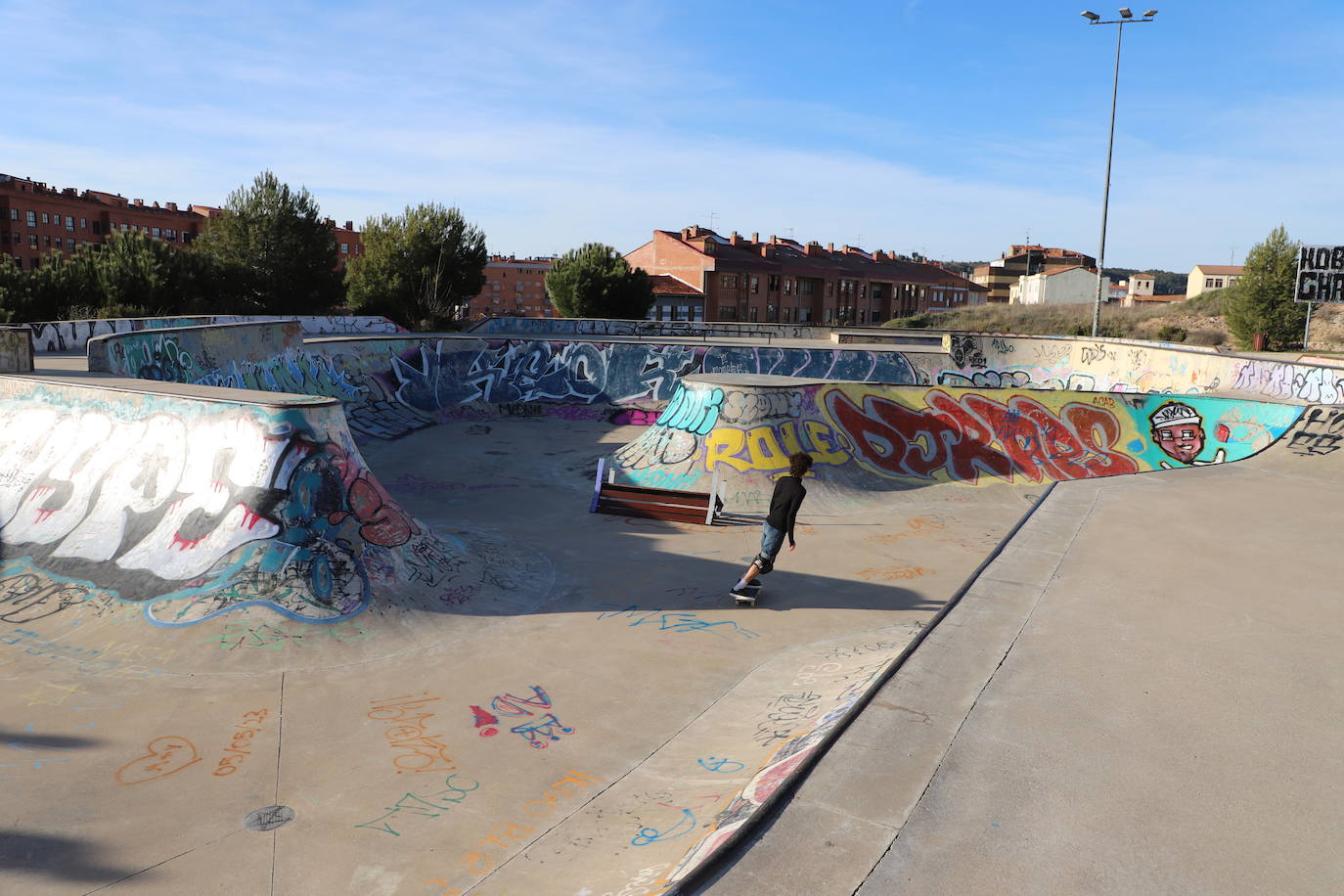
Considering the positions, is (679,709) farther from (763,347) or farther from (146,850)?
(763,347)

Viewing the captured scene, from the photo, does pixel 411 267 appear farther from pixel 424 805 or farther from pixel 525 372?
pixel 424 805

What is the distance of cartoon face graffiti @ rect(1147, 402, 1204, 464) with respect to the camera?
15539 mm

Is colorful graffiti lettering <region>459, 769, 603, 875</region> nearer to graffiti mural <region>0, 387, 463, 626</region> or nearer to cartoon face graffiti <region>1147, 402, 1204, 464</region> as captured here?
graffiti mural <region>0, 387, 463, 626</region>

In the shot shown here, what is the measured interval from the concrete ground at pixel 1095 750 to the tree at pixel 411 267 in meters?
42.9

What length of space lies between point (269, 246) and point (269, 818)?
4408 centimetres

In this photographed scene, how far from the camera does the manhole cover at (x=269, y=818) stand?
5.30 metres

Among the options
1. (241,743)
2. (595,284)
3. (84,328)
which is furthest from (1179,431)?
(595,284)

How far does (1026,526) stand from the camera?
8.09 meters

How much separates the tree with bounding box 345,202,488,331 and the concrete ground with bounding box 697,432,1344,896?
141 ft

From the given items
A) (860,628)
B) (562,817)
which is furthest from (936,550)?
(562,817)

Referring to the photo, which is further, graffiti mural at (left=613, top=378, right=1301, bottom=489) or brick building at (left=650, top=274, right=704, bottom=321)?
brick building at (left=650, top=274, right=704, bottom=321)

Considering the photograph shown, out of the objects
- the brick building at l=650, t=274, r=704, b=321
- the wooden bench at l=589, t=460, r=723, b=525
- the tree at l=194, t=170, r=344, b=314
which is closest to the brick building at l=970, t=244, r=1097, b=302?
the brick building at l=650, t=274, r=704, b=321

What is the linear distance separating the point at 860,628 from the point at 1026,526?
2158 mm

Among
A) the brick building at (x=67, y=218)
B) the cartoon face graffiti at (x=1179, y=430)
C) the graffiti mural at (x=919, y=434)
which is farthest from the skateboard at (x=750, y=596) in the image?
the brick building at (x=67, y=218)
